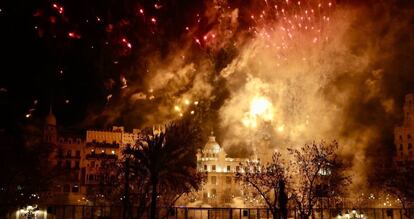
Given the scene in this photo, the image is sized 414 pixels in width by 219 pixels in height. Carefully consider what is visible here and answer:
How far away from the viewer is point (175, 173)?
35406mm

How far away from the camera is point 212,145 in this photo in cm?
11875

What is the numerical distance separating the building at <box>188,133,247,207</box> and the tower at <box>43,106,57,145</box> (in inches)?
1479

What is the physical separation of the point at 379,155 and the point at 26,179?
7706 centimetres

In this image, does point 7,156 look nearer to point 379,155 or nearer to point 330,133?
point 330,133

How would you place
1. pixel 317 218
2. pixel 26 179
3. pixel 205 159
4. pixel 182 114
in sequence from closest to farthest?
pixel 26 179
pixel 317 218
pixel 182 114
pixel 205 159

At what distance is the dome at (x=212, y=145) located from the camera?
388ft

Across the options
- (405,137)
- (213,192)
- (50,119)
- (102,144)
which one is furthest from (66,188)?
(405,137)

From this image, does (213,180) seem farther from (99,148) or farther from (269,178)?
(269,178)

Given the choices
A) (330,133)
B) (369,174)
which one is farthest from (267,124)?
(369,174)

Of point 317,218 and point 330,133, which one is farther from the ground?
point 330,133

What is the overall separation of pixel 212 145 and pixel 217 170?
21.7ft

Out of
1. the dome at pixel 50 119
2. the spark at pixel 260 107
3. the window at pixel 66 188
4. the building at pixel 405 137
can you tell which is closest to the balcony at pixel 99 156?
the window at pixel 66 188

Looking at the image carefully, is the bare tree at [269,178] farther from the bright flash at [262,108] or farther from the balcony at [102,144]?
the balcony at [102,144]

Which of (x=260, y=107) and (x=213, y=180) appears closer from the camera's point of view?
(x=260, y=107)
